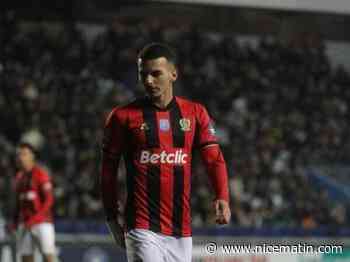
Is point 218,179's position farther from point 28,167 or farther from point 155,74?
point 28,167

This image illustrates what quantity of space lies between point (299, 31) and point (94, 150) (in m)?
8.12

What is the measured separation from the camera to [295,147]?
61.6 ft

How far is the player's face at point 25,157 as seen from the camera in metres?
10.1

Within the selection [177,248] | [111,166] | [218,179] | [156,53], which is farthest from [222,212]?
[156,53]

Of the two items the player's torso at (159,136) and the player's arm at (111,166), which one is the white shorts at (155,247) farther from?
the player's torso at (159,136)

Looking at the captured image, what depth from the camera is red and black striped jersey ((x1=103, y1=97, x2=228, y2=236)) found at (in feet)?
16.1

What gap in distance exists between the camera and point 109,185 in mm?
4953

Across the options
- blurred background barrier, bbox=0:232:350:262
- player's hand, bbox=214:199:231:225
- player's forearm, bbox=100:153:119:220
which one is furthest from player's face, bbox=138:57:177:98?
blurred background barrier, bbox=0:232:350:262

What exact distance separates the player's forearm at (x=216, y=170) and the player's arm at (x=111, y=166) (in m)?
0.50

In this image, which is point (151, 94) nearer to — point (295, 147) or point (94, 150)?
point (94, 150)

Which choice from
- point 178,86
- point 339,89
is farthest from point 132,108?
point 339,89

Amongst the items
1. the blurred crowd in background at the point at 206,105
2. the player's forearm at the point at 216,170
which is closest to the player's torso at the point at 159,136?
the player's forearm at the point at 216,170

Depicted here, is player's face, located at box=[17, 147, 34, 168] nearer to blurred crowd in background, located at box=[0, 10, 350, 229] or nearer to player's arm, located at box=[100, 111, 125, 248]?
blurred crowd in background, located at box=[0, 10, 350, 229]

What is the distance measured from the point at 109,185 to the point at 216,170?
62 centimetres
